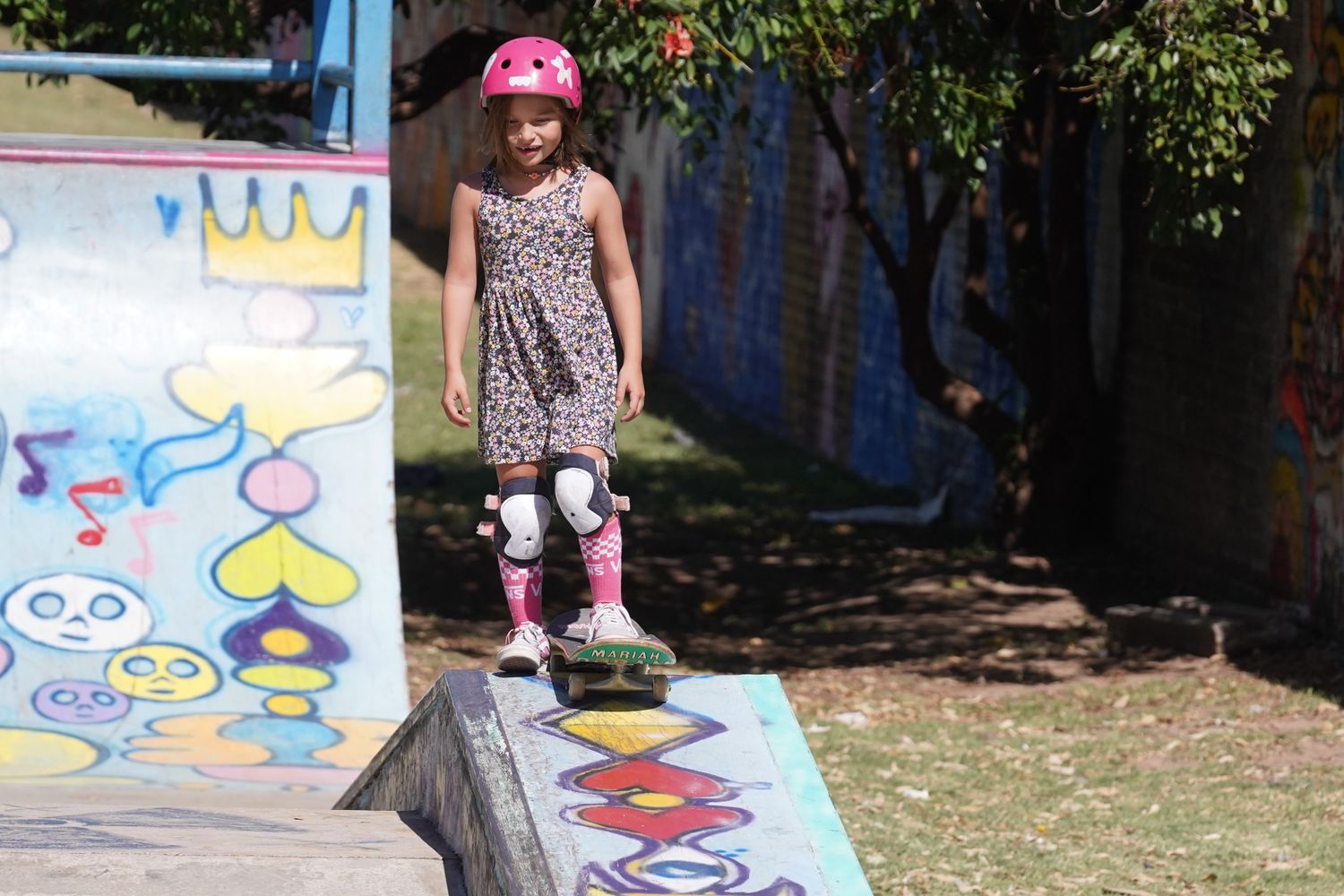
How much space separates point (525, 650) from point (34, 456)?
2.75 m

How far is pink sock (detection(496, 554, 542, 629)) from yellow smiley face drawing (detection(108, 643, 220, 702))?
2.06m

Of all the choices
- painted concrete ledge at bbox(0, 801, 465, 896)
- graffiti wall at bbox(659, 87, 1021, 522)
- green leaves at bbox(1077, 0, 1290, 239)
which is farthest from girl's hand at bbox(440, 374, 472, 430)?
graffiti wall at bbox(659, 87, 1021, 522)

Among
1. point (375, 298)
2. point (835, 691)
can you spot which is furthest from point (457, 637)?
point (375, 298)

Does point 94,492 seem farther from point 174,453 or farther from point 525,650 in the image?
point 525,650

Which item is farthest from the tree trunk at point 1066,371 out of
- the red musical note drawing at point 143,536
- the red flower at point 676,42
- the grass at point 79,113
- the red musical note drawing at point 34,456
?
the grass at point 79,113

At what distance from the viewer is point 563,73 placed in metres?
4.70

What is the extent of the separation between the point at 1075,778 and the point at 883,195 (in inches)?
293

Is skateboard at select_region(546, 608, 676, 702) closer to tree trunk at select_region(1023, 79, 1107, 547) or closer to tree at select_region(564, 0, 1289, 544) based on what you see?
tree at select_region(564, 0, 1289, 544)

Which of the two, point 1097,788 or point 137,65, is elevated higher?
point 137,65

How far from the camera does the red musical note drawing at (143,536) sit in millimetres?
6684

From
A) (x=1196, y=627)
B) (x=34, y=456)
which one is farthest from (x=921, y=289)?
(x=34, y=456)

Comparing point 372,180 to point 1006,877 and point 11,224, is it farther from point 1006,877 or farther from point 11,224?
point 1006,877

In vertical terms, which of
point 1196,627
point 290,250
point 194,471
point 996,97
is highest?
point 996,97

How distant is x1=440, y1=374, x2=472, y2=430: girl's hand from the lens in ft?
15.7
